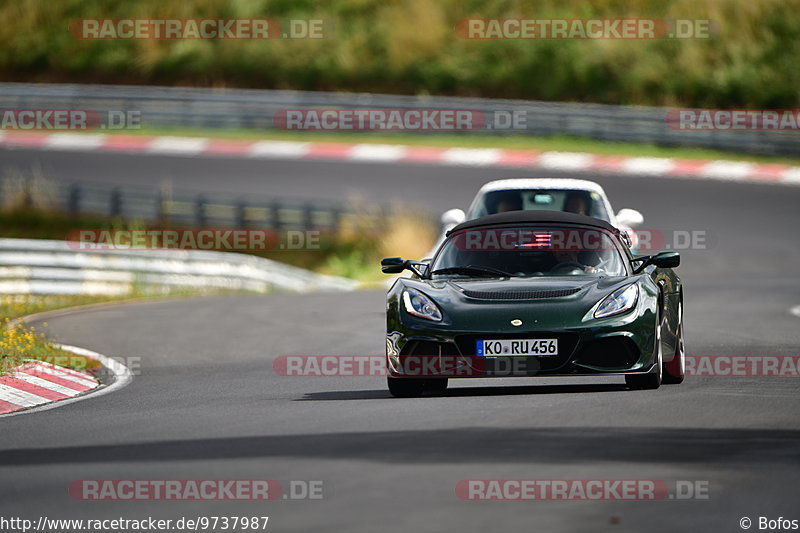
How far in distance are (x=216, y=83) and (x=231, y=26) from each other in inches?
135

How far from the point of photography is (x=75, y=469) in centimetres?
792

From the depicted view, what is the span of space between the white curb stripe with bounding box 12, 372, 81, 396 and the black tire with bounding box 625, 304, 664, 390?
4482 millimetres

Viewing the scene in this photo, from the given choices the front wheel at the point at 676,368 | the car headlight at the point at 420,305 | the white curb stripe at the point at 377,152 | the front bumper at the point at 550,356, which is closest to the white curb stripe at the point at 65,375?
the car headlight at the point at 420,305

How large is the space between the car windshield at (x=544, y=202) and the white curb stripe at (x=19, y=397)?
578 cm

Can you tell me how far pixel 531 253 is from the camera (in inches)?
450

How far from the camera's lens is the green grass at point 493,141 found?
34.6m

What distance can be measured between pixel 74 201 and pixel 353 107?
9852 millimetres

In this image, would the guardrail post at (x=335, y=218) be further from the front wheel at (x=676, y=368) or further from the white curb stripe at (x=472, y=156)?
the front wheel at (x=676, y=368)

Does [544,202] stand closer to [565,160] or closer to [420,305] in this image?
[420,305]

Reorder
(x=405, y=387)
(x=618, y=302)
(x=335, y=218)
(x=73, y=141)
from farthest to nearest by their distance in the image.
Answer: (x=73, y=141) → (x=335, y=218) → (x=405, y=387) → (x=618, y=302)

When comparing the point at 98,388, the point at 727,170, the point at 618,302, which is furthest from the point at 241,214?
the point at 618,302

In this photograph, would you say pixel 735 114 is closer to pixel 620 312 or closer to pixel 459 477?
pixel 620 312

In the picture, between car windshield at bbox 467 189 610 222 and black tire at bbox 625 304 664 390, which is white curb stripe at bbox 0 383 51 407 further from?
car windshield at bbox 467 189 610 222

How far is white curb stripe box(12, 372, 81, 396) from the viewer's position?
12.2 m
